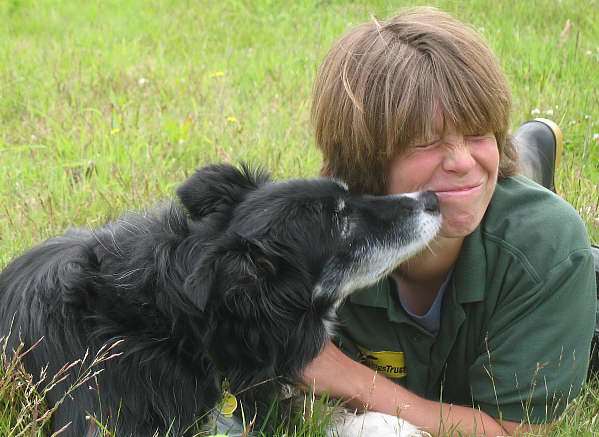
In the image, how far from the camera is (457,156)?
2.93 meters

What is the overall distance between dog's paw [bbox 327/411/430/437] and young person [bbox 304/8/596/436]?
0.07 metres

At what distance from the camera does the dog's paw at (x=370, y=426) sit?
2.97m

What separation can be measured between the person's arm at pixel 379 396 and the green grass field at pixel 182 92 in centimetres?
35

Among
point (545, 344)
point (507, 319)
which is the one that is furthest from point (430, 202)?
point (545, 344)

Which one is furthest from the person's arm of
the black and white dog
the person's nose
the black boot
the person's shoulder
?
the black boot

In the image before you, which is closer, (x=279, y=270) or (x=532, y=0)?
(x=279, y=270)

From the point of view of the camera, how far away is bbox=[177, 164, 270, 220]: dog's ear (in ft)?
9.77

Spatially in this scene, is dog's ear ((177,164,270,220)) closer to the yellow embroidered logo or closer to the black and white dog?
the black and white dog

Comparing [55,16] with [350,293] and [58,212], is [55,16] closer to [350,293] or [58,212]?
[58,212]

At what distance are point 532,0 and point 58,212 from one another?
224 inches

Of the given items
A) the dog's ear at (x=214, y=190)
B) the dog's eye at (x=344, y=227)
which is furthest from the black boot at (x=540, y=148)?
the dog's ear at (x=214, y=190)

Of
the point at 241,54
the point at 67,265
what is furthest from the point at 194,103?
the point at 67,265

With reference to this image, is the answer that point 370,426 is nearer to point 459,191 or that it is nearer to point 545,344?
point 545,344

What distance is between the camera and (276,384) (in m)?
3.00
